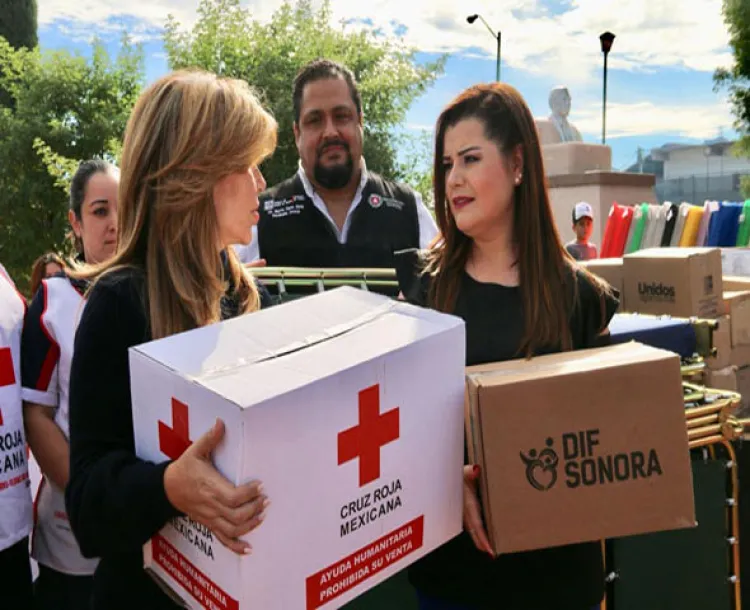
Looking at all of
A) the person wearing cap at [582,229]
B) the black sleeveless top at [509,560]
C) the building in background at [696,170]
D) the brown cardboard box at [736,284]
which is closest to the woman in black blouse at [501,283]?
the black sleeveless top at [509,560]

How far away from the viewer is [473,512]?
1.27 metres

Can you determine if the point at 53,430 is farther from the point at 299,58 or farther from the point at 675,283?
the point at 299,58

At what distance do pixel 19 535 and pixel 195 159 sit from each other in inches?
45.6

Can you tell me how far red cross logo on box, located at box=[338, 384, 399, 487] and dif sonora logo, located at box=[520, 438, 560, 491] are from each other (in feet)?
0.96

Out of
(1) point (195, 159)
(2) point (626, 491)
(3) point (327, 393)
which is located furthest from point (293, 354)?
(2) point (626, 491)

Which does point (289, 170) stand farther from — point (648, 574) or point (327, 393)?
point (327, 393)

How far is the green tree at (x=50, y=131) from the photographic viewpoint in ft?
41.3

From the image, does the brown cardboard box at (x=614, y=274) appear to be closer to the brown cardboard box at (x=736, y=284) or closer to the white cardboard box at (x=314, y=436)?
the brown cardboard box at (x=736, y=284)

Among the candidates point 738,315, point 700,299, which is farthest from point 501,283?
point 738,315

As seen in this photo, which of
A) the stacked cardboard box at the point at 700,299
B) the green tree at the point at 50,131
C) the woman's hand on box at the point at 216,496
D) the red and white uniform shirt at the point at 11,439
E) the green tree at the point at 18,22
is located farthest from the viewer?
the green tree at the point at 18,22

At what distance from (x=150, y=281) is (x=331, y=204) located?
2.10 metres

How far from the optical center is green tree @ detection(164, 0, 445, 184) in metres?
13.0

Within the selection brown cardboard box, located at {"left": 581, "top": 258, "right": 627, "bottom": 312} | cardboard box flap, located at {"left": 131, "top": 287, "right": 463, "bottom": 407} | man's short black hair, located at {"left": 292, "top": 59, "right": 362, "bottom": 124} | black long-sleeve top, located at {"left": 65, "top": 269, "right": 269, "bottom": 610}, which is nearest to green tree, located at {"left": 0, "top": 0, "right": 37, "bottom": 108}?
man's short black hair, located at {"left": 292, "top": 59, "right": 362, "bottom": 124}

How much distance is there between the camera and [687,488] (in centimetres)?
131
